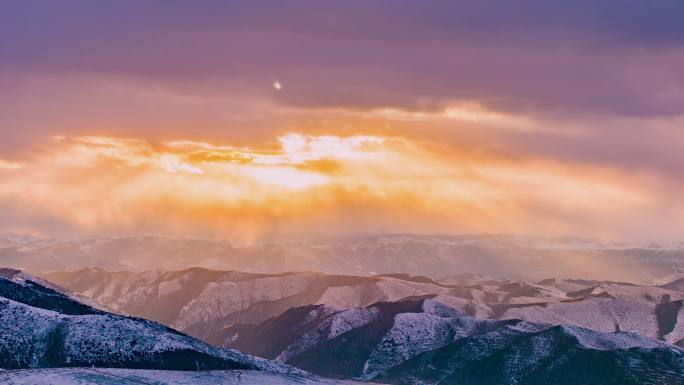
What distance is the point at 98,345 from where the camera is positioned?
167750mm

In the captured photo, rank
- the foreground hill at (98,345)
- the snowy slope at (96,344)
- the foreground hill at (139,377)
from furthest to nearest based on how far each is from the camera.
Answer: the snowy slope at (96,344)
the foreground hill at (98,345)
the foreground hill at (139,377)

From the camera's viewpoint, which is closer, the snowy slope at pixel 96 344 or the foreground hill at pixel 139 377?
the foreground hill at pixel 139 377

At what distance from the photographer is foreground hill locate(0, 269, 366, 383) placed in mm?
164625

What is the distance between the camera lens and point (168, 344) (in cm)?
17300

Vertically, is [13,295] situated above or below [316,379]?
above

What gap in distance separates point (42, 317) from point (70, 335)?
1107 centimetres

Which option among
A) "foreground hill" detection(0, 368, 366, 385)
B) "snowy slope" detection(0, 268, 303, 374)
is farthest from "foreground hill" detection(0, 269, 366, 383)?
"foreground hill" detection(0, 368, 366, 385)

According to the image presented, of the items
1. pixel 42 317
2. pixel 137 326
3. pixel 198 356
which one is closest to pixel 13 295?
pixel 42 317

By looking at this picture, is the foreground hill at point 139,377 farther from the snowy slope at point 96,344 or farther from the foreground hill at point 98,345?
the snowy slope at point 96,344

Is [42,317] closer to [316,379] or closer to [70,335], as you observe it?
[70,335]

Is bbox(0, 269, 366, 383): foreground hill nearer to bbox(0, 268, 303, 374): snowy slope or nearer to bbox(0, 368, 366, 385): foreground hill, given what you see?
bbox(0, 268, 303, 374): snowy slope

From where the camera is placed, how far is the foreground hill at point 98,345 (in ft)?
540

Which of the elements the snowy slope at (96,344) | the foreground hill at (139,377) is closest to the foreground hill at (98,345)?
the snowy slope at (96,344)

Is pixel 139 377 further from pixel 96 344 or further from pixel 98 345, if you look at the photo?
pixel 96 344
